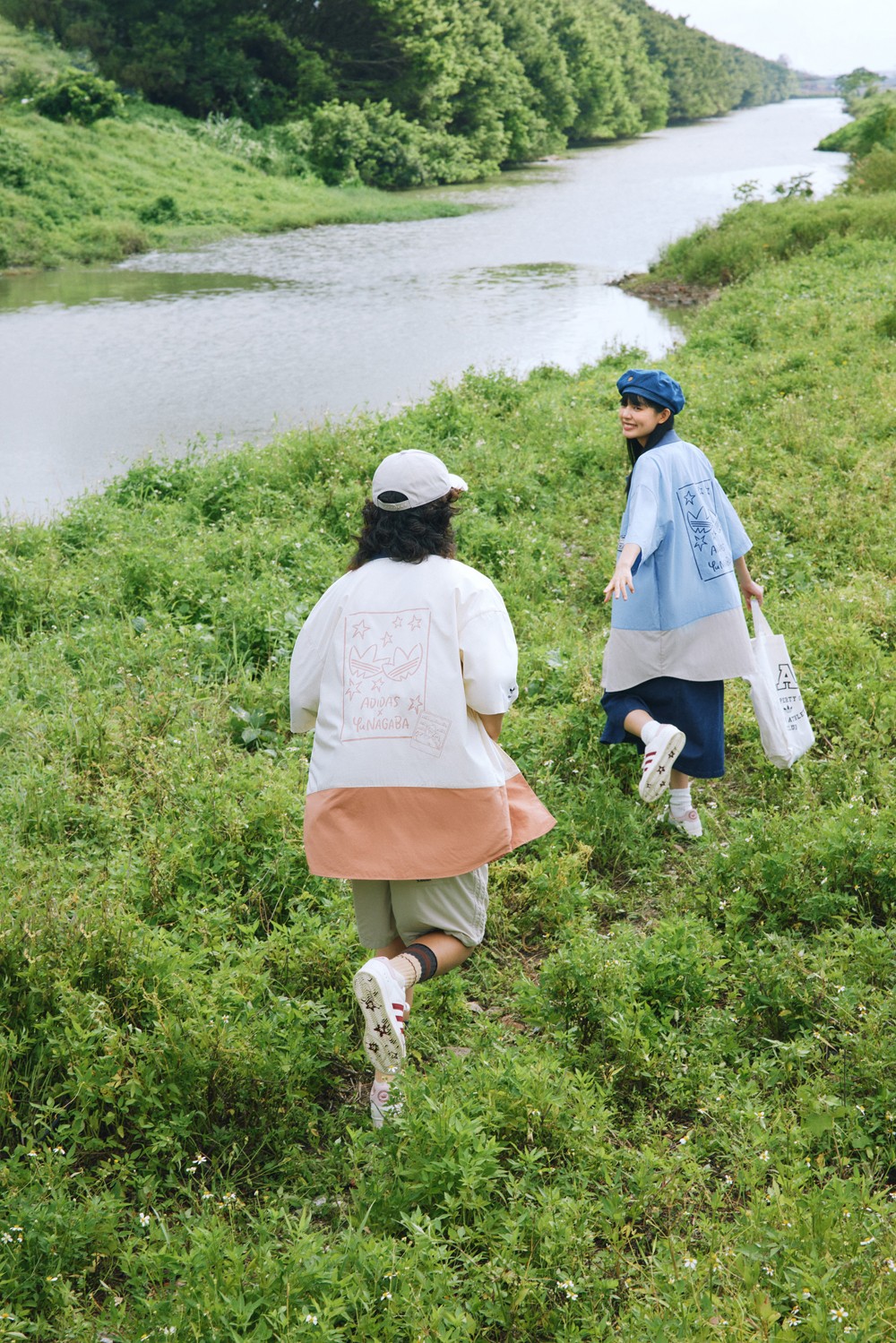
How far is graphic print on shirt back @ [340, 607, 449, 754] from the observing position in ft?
8.80

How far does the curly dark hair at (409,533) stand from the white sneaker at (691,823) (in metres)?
1.82

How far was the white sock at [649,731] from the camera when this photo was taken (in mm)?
3887

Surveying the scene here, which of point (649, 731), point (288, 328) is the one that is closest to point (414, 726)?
point (649, 731)

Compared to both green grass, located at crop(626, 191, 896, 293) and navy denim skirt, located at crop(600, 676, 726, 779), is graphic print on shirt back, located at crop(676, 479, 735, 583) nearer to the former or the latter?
navy denim skirt, located at crop(600, 676, 726, 779)

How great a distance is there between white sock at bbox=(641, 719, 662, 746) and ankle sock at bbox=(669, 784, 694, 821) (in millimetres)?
364

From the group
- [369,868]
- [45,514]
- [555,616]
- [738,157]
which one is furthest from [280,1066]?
[738,157]

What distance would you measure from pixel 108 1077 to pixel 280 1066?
1.50ft

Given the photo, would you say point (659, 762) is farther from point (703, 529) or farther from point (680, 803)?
point (703, 529)

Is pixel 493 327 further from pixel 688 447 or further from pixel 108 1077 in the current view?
pixel 108 1077

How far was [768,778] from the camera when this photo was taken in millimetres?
4441

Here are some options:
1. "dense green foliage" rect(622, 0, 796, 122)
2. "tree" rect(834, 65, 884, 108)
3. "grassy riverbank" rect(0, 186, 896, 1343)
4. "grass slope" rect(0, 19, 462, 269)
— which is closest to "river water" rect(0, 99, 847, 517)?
"grass slope" rect(0, 19, 462, 269)

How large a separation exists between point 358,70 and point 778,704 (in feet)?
149

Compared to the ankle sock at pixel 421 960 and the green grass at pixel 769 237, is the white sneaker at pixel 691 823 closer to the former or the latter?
the ankle sock at pixel 421 960

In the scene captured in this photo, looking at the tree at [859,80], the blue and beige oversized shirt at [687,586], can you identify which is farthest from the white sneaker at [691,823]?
the tree at [859,80]
